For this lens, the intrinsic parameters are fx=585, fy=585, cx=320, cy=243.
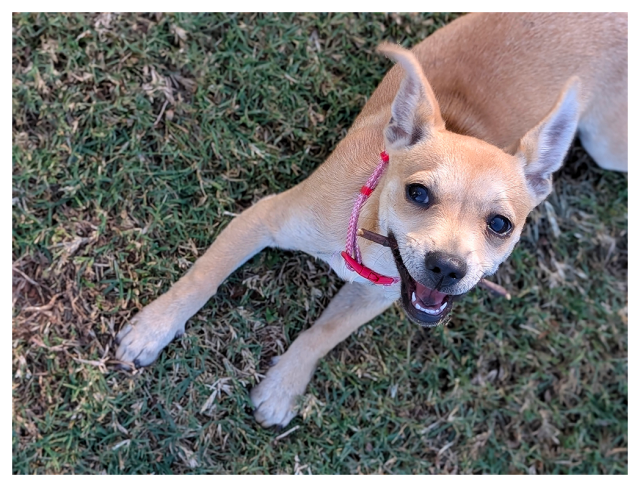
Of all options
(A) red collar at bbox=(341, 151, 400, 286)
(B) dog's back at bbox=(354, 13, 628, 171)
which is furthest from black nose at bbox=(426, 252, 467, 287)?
(B) dog's back at bbox=(354, 13, 628, 171)

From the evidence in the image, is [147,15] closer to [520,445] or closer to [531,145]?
[531,145]

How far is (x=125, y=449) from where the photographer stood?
3996mm

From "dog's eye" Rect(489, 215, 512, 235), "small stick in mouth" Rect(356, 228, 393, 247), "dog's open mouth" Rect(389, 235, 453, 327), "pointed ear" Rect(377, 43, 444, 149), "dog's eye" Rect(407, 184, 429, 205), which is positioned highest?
"pointed ear" Rect(377, 43, 444, 149)

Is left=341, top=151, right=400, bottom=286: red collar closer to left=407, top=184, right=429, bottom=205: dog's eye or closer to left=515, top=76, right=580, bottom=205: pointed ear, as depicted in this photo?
left=407, top=184, right=429, bottom=205: dog's eye

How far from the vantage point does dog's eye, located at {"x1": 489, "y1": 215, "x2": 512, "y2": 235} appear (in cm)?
279

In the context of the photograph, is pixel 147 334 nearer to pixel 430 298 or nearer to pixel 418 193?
pixel 430 298

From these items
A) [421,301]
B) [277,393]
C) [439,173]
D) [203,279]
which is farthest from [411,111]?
[277,393]

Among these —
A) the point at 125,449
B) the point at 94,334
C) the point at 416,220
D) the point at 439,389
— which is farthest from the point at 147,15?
the point at 439,389

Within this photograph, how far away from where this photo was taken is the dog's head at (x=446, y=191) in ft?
8.71

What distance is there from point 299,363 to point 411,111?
199cm

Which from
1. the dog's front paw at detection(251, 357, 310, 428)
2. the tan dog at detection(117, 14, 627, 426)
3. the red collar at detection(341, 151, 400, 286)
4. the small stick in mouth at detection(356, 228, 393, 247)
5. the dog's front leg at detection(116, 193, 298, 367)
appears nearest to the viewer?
the tan dog at detection(117, 14, 627, 426)

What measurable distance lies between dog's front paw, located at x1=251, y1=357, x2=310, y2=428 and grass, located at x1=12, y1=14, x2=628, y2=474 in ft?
0.41

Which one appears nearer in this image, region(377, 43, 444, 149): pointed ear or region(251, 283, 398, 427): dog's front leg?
region(377, 43, 444, 149): pointed ear

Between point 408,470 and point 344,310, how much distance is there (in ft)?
4.46
